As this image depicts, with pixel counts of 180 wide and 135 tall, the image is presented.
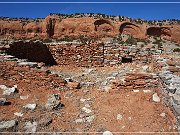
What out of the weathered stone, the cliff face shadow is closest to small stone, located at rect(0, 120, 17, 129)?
the weathered stone

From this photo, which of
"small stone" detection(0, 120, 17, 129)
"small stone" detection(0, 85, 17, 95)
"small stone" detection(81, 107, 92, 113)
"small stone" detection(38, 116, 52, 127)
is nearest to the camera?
"small stone" detection(0, 120, 17, 129)

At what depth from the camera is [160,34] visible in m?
56.1

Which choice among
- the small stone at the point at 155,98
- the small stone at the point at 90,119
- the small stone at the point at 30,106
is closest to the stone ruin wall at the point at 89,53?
the small stone at the point at 155,98

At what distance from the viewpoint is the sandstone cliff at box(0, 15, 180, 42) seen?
53.1 metres

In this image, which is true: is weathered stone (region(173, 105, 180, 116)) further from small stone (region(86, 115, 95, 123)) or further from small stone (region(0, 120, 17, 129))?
small stone (region(0, 120, 17, 129))

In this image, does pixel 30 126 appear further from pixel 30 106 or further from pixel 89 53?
pixel 89 53

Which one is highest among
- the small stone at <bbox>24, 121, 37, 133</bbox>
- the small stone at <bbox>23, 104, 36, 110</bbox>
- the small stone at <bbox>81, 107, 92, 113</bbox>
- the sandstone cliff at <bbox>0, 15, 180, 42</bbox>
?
the sandstone cliff at <bbox>0, 15, 180, 42</bbox>

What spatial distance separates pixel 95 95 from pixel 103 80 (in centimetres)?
157

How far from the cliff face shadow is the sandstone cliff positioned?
1519 inches

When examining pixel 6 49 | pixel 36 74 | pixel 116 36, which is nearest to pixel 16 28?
pixel 116 36

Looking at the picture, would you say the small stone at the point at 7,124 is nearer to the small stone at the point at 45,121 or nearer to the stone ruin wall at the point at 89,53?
the small stone at the point at 45,121

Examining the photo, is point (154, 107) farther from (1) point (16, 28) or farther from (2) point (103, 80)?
(1) point (16, 28)

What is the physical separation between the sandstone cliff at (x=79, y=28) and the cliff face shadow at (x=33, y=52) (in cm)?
3858

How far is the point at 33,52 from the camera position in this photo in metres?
13.7
